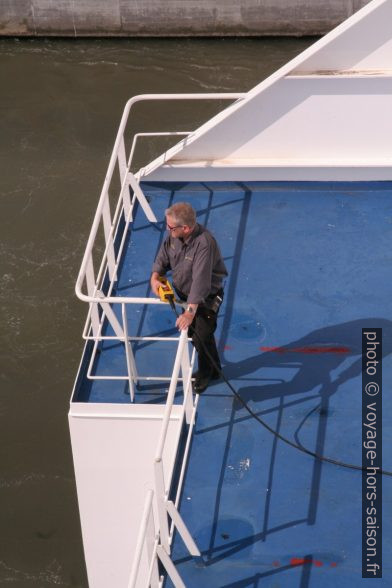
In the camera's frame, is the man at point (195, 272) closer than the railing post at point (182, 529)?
No

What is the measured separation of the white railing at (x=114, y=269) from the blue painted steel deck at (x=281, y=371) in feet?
0.48

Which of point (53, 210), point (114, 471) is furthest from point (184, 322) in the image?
point (53, 210)

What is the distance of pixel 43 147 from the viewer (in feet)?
70.4

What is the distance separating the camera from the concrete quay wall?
77.3 ft

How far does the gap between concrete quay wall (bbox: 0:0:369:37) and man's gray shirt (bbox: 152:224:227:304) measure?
16029 millimetres

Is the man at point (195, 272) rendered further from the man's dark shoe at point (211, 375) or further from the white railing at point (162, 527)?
the white railing at point (162, 527)

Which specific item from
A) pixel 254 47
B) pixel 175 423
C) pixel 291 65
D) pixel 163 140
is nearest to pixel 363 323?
pixel 175 423

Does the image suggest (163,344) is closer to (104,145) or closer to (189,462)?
(189,462)

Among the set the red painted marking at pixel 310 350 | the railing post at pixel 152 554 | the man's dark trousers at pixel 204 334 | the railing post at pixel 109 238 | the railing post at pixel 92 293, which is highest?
the railing post at pixel 109 238

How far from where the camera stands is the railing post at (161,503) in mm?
7273

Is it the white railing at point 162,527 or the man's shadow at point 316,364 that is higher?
the man's shadow at point 316,364

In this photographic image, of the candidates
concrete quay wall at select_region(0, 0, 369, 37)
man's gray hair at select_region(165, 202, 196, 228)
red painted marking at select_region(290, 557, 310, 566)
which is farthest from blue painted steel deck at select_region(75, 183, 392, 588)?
concrete quay wall at select_region(0, 0, 369, 37)

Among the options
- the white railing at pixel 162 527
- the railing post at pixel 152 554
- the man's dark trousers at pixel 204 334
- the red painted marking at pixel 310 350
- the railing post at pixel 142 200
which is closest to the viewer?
the white railing at pixel 162 527

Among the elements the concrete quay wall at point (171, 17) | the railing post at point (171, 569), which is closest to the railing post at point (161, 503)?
the railing post at point (171, 569)
